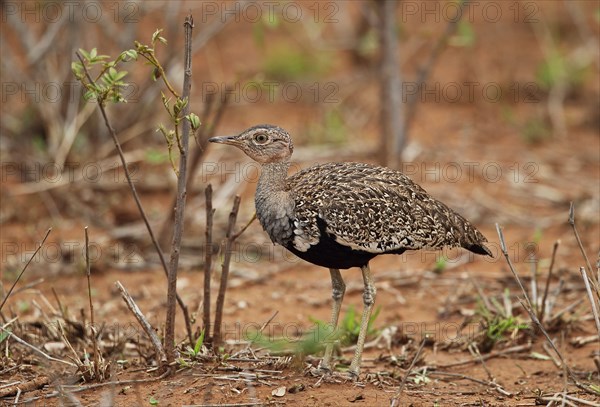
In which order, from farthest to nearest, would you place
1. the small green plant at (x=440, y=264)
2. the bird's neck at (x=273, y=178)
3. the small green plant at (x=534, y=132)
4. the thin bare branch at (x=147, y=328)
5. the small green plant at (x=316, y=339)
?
the small green plant at (x=534, y=132), the small green plant at (x=440, y=264), the bird's neck at (x=273, y=178), the thin bare branch at (x=147, y=328), the small green plant at (x=316, y=339)

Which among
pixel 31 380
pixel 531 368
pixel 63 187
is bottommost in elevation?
pixel 531 368

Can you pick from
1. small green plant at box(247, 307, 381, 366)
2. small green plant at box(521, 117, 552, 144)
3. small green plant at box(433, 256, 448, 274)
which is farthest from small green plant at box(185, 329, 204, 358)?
small green plant at box(521, 117, 552, 144)

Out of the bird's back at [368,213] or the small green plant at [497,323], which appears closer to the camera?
the bird's back at [368,213]

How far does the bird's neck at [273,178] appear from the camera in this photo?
5.51 m

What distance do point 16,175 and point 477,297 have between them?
485 centimetres

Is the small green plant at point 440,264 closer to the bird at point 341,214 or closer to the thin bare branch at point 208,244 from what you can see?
the bird at point 341,214

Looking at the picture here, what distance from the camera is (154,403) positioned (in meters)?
4.87

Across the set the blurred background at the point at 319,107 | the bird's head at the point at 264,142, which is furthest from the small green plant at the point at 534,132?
the bird's head at the point at 264,142

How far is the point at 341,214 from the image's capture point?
17.5ft

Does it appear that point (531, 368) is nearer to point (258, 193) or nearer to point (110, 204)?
point (258, 193)

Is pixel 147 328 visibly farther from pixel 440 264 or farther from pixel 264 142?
pixel 440 264

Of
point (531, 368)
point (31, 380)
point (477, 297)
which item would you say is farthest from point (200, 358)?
point (477, 297)

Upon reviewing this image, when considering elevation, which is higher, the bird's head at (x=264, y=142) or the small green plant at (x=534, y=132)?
the bird's head at (x=264, y=142)

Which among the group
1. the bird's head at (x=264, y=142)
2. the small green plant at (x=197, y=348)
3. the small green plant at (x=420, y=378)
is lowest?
the small green plant at (x=420, y=378)
